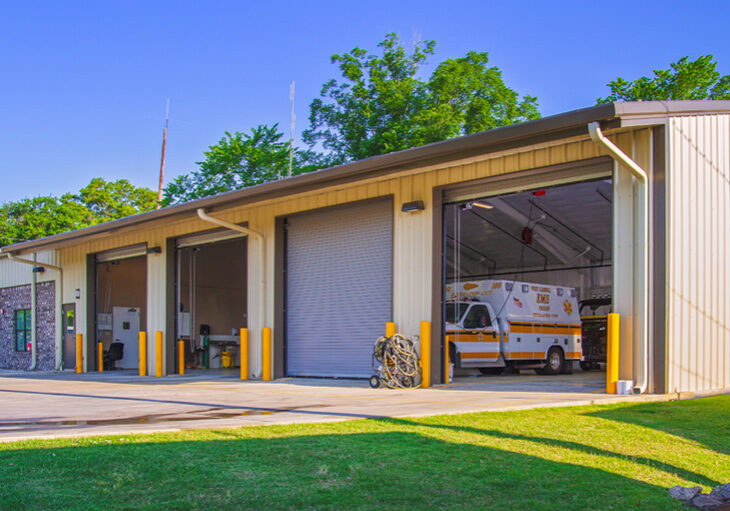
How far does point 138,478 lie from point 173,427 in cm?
264

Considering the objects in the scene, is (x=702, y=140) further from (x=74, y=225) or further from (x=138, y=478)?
(x=74, y=225)

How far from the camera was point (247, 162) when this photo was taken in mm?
38875

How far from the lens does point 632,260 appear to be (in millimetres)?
10828

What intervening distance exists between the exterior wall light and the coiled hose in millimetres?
2482

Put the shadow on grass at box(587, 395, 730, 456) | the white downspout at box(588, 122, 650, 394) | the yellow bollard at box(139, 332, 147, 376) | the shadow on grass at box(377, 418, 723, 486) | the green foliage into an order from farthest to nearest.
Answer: the green foliage, the yellow bollard at box(139, 332, 147, 376), the white downspout at box(588, 122, 650, 394), the shadow on grass at box(587, 395, 730, 456), the shadow on grass at box(377, 418, 723, 486)

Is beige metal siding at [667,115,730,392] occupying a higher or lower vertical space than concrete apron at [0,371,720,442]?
higher

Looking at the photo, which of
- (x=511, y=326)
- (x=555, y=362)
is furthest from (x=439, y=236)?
(x=555, y=362)

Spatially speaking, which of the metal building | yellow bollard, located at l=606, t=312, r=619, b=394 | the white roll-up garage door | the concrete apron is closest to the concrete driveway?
the concrete apron

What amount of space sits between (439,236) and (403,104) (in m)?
24.2

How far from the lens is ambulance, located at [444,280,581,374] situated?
16391mm

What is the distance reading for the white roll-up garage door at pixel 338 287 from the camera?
15.2m

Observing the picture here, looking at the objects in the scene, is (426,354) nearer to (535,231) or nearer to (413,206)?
(413,206)

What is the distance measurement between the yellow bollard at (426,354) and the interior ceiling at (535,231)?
15.8ft

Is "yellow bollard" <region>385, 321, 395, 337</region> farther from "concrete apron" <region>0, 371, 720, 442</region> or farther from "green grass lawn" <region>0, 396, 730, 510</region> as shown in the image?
"green grass lawn" <region>0, 396, 730, 510</region>
